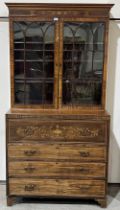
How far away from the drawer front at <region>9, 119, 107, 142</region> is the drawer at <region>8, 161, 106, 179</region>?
0.25 metres

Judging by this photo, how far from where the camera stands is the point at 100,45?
2.82 meters

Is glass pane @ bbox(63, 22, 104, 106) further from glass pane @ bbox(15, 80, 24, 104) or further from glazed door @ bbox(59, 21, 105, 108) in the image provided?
glass pane @ bbox(15, 80, 24, 104)

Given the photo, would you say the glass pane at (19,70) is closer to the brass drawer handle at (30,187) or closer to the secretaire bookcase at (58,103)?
the secretaire bookcase at (58,103)

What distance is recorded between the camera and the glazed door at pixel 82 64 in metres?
2.80

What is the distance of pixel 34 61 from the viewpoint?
2.85 meters

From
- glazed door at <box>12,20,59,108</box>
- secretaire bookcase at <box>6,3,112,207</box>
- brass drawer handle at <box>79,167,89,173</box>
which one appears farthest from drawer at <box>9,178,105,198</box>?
glazed door at <box>12,20,59,108</box>

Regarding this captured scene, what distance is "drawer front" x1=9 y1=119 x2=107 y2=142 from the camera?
2801mm

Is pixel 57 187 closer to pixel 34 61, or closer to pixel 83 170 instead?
pixel 83 170

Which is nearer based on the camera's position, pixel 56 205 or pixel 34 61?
pixel 34 61

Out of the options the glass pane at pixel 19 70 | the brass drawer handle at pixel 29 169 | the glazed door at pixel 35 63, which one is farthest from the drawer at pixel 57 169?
the glass pane at pixel 19 70

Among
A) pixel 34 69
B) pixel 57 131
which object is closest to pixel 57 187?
pixel 57 131

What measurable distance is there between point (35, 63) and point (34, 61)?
2cm

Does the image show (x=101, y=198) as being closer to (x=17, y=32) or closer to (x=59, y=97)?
(x=59, y=97)

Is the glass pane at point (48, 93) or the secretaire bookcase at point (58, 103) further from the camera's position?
the glass pane at point (48, 93)
